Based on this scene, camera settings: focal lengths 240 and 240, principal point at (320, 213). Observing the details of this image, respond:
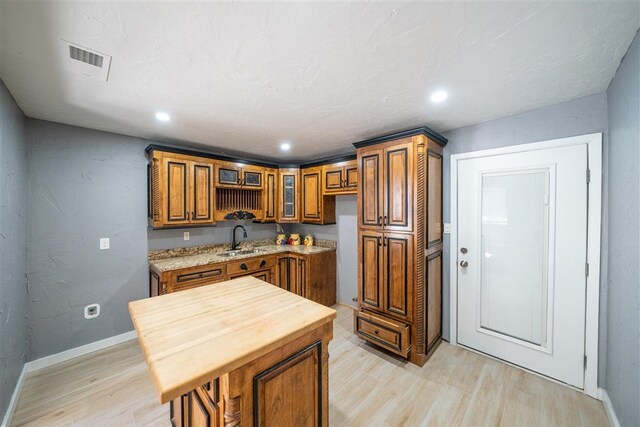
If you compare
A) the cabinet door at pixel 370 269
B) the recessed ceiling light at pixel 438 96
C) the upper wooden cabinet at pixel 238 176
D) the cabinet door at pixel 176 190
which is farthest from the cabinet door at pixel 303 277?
the recessed ceiling light at pixel 438 96

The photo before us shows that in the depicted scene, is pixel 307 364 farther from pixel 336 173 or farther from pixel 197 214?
pixel 336 173

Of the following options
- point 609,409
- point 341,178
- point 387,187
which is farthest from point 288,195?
point 609,409

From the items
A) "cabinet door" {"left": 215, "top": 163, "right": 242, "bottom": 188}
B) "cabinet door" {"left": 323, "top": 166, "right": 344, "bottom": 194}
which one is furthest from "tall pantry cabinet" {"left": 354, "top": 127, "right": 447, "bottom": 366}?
"cabinet door" {"left": 215, "top": 163, "right": 242, "bottom": 188}

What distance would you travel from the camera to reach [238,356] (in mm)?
952

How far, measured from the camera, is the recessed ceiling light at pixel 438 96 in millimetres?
1834

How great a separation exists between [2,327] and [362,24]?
302cm

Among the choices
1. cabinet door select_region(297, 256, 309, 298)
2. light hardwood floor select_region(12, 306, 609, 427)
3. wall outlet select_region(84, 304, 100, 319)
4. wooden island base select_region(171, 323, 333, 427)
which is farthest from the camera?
cabinet door select_region(297, 256, 309, 298)

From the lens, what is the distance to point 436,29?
1.21m

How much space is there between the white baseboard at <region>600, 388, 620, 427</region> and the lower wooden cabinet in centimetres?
289

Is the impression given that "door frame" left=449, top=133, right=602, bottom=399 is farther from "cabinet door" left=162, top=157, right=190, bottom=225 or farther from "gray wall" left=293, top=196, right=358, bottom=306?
"cabinet door" left=162, top=157, right=190, bottom=225

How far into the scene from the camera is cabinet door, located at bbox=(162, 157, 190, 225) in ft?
9.46

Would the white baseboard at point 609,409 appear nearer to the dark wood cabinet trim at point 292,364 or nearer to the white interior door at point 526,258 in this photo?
the white interior door at point 526,258

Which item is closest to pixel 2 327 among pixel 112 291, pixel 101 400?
pixel 101 400

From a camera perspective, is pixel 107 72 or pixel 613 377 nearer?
pixel 107 72
